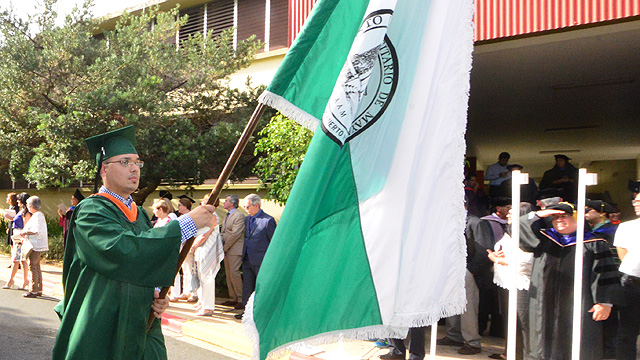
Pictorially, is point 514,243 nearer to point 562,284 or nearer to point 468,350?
point 562,284

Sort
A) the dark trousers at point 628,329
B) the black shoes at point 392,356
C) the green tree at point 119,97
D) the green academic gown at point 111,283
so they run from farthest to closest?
the green tree at point 119,97 < the black shoes at point 392,356 < the dark trousers at point 628,329 < the green academic gown at point 111,283

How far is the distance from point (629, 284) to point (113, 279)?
15.1 feet

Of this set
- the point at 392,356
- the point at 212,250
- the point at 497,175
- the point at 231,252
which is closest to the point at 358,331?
the point at 392,356

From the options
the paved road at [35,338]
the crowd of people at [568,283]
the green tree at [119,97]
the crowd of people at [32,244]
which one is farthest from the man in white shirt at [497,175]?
the crowd of people at [32,244]

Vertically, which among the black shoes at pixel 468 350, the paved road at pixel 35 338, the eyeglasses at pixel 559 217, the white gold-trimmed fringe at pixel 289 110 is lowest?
the paved road at pixel 35 338

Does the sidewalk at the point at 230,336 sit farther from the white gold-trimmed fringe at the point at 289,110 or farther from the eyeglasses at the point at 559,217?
the white gold-trimmed fringe at the point at 289,110

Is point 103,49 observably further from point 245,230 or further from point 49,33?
point 245,230

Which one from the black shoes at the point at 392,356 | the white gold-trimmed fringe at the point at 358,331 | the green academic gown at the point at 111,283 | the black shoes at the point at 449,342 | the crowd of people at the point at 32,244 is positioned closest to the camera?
the white gold-trimmed fringe at the point at 358,331

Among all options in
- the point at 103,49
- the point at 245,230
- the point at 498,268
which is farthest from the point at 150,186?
the point at 498,268

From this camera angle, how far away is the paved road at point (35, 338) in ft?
22.8

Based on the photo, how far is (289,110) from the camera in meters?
2.78

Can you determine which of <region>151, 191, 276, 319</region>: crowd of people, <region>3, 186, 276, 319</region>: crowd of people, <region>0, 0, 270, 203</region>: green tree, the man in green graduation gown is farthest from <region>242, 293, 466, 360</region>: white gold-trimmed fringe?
<region>0, 0, 270, 203</region>: green tree

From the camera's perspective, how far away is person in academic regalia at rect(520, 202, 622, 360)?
5469 millimetres

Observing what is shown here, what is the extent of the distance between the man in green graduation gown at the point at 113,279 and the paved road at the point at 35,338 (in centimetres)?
422
